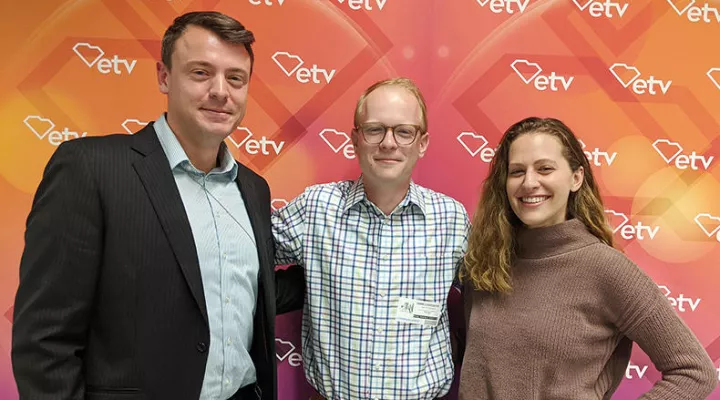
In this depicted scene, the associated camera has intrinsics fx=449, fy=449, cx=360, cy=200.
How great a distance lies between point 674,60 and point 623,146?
18.6 inches

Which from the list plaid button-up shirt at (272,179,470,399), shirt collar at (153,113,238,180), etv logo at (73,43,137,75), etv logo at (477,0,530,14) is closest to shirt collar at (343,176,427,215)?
plaid button-up shirt at (272,179,470,399)

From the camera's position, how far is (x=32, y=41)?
1.98m

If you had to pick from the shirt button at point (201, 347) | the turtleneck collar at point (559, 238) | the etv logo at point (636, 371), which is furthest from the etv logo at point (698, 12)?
the shirt button at point (201, 347)

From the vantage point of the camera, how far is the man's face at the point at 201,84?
4.56ft

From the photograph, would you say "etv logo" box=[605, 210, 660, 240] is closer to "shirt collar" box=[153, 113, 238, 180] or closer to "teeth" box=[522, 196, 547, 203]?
"teeth" box=[522, 196, 547, 203]

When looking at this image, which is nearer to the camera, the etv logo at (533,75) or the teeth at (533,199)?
the teeth at (533,199)

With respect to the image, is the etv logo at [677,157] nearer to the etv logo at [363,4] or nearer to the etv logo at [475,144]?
the etv logo at [475,144]

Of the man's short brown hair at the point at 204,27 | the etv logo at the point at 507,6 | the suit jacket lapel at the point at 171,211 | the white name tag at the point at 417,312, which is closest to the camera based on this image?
the suit jacket lapel at the point at 171,211

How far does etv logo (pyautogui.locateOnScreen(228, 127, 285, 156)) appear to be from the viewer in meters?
2.08

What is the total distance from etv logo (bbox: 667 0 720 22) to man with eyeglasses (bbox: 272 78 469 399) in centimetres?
145

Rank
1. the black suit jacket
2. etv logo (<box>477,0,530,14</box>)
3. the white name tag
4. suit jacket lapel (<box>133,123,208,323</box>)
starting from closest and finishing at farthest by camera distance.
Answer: the black suit jacket < suit jacket lapel (<box>133,123,208,323</box>) < the white name tag < etv logo (<box>477,0,530,14</box>)

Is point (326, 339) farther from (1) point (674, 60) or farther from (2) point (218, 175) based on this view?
(1) point (674, 60)

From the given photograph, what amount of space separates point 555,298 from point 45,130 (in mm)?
2229

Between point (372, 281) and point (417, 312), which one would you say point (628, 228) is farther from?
point (372, 281)
